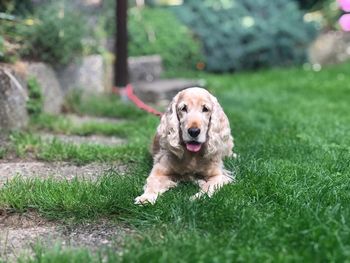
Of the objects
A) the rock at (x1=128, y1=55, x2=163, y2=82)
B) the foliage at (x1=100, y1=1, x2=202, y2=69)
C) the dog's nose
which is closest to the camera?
the dog's nose

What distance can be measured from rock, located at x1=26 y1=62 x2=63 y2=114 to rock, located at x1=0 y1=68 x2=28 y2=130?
44 centimetres

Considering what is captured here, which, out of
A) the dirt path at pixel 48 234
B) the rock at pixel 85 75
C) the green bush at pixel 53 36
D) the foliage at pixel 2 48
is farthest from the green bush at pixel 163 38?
the dirt path at pixel 48 234

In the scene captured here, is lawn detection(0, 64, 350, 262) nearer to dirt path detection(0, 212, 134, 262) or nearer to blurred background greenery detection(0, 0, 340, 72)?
dirt path detection(0, 212, 134, 262)

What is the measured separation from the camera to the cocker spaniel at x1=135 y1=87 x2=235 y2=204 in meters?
3.66

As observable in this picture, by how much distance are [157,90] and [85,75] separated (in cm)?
113

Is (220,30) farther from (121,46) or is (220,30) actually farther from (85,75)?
(85,75)

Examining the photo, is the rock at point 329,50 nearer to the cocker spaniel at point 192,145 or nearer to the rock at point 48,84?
the rock at point 48,84

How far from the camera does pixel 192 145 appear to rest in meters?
3.71

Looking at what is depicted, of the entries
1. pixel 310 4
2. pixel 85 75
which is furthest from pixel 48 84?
pixel 310 4

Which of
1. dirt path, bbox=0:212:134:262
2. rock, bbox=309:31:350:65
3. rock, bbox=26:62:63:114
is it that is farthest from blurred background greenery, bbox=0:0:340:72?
dirt path, bbox=0:212:134:262

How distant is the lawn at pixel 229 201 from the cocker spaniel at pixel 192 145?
0.41 feet

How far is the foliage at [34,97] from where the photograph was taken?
236 inches

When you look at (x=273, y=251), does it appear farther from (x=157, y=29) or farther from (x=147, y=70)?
(x=157, y=29)

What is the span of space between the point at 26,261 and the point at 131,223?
2.40 ft
